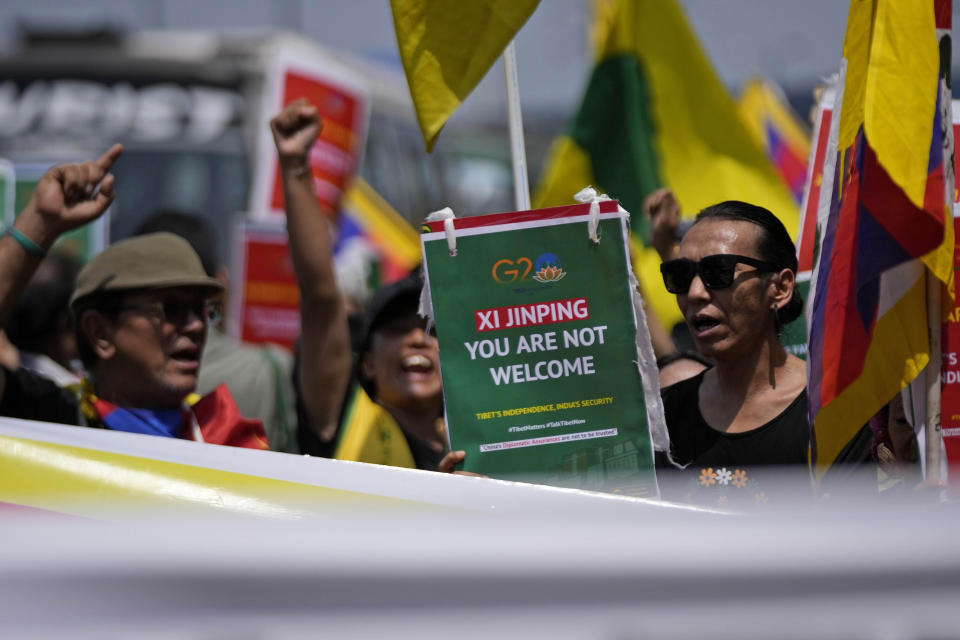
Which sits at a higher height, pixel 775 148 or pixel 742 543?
pixel 775 148

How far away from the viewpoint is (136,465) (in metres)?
1.85

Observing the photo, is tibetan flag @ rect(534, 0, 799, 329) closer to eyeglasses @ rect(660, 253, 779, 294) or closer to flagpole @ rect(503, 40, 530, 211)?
flagpole @ rect(503, 40, 530, 211)

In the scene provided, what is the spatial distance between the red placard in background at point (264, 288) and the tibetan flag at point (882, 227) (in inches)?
143

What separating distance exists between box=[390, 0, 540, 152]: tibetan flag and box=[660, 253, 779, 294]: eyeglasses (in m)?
0.67

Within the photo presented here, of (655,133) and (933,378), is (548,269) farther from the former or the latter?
(655,133)

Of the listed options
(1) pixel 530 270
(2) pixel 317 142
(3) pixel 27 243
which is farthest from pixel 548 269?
(2) pixel 317 142

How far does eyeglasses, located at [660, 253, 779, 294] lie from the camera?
275cm

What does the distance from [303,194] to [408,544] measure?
7.64 feet

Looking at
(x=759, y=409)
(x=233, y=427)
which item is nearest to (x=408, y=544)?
(x=759, y=409)

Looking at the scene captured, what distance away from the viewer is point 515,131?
292 cm

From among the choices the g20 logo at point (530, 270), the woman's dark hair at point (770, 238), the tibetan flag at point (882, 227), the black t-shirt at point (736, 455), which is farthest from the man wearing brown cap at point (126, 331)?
the tibetan flag at point (882, 227)

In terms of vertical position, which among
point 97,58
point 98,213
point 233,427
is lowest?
point 233,427

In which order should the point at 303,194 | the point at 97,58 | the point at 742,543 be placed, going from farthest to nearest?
the point at 97,58
the point at 303,194
the point at 742,543

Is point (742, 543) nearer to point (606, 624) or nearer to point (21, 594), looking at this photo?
point (606, 624)
